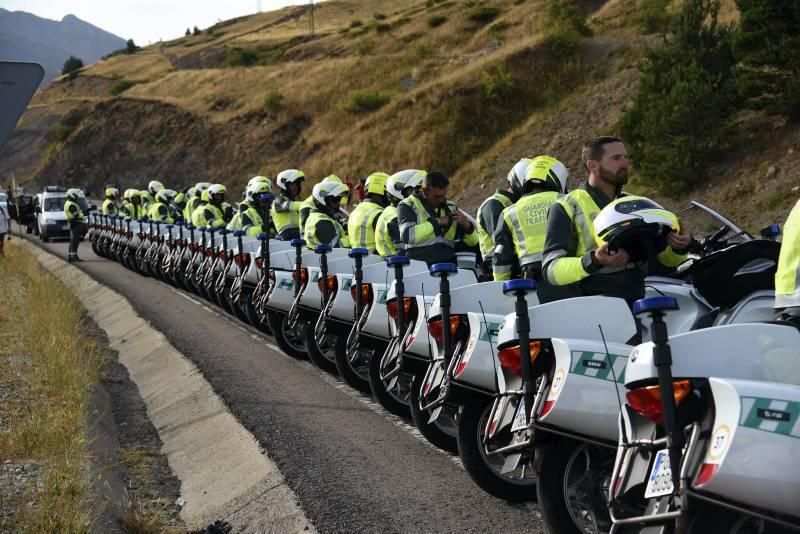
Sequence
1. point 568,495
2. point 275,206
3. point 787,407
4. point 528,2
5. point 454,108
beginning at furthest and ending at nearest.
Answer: point 528,2 → point 454,108 → point 275,206 → point 568,495 → point 787,407

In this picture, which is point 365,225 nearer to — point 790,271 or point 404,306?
point 404,306

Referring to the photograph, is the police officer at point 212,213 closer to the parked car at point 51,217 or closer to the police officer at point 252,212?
the police officer at point 252,212

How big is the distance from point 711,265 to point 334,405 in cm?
456

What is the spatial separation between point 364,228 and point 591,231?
616 centimetres

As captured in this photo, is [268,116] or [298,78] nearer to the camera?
[268,116]

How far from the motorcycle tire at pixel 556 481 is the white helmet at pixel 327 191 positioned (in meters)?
8.80

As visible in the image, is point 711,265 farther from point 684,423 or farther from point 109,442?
point 109,442

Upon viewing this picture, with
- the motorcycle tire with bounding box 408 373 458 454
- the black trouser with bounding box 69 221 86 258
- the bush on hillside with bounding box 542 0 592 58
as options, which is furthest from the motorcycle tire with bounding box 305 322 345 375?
the bush on hillside with bounding box 542 0 592 58

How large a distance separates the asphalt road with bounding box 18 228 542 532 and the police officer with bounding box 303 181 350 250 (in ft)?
4.63

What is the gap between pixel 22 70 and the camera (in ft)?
18.8

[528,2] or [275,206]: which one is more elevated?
[528,2]

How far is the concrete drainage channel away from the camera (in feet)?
22.2

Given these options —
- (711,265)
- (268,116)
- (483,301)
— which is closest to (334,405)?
(483,301)

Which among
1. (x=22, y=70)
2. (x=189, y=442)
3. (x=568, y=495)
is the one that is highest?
(x=22, y=70)
